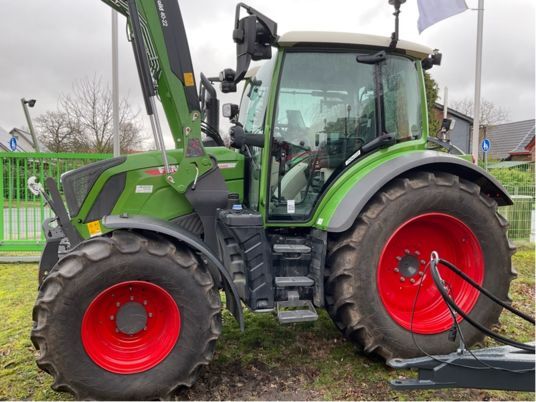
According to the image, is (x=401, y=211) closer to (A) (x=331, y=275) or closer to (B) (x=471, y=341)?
(A) (x=331, y=275)

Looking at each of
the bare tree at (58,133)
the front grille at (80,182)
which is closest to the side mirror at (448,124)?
the front grille at (80,182)

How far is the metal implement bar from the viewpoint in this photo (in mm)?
2572

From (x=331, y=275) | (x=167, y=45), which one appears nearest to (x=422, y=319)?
(x=331, y=275)

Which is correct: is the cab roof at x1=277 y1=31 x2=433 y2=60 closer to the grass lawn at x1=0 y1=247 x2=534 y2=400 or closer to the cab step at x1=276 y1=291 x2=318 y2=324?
the cab step at x1=276 y1=291 x2=318 y2=324

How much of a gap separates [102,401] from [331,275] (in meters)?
1.74

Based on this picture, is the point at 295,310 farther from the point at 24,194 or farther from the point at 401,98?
the point at 24,194

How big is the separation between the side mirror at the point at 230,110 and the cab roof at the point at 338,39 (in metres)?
0.85

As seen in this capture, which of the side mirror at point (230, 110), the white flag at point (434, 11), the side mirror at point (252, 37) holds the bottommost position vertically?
the side mirror at point (230, 110)

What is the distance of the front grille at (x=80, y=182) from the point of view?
10.8ft

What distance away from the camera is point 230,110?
13.2ft

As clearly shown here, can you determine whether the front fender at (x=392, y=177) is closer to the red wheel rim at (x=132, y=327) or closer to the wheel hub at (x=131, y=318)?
the red wheel rim at (x=132, y=327)

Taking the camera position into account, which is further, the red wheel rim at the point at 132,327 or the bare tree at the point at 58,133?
the bare tree at the point at 58,133

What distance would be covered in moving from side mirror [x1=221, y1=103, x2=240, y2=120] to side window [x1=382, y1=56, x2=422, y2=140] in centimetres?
138

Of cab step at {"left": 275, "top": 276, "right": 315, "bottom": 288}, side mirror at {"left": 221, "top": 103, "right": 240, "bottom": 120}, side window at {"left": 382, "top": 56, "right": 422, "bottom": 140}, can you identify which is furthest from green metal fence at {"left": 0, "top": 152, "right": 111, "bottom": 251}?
side window at {"left": 382, "top": 56, "right": 422, "bottom": 140}
